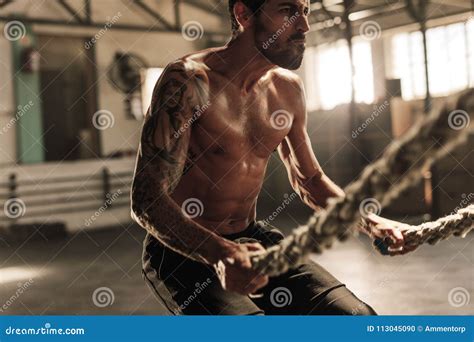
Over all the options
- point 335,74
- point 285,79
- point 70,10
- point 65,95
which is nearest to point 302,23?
point 285,79

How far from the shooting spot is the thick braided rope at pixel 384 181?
0.85 metres

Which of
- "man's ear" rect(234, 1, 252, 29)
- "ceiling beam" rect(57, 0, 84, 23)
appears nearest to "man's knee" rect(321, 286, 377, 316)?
"man's ear" rect(234, 1, 252, 29)

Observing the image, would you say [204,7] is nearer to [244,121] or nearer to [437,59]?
[244,121]

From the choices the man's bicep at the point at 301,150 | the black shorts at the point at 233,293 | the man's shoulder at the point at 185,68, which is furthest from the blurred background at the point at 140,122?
the man's shoulder at the point at 185,68

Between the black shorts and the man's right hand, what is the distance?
0.17 metres

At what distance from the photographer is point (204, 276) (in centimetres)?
137

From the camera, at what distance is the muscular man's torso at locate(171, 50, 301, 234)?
1.47 meters

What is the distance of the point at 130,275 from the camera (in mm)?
3707

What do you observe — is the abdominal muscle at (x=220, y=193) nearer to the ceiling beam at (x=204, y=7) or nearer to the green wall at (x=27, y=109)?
the ceiling beam at (x=204, y=7)

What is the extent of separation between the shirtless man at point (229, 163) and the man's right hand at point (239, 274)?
0.03 meters

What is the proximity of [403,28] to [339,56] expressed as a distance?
0.32m

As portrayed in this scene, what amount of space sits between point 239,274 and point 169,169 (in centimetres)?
29

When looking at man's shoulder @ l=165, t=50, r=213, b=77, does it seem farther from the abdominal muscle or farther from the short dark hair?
the abdominal muscle

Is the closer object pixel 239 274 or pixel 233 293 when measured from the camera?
pixel 239 274
